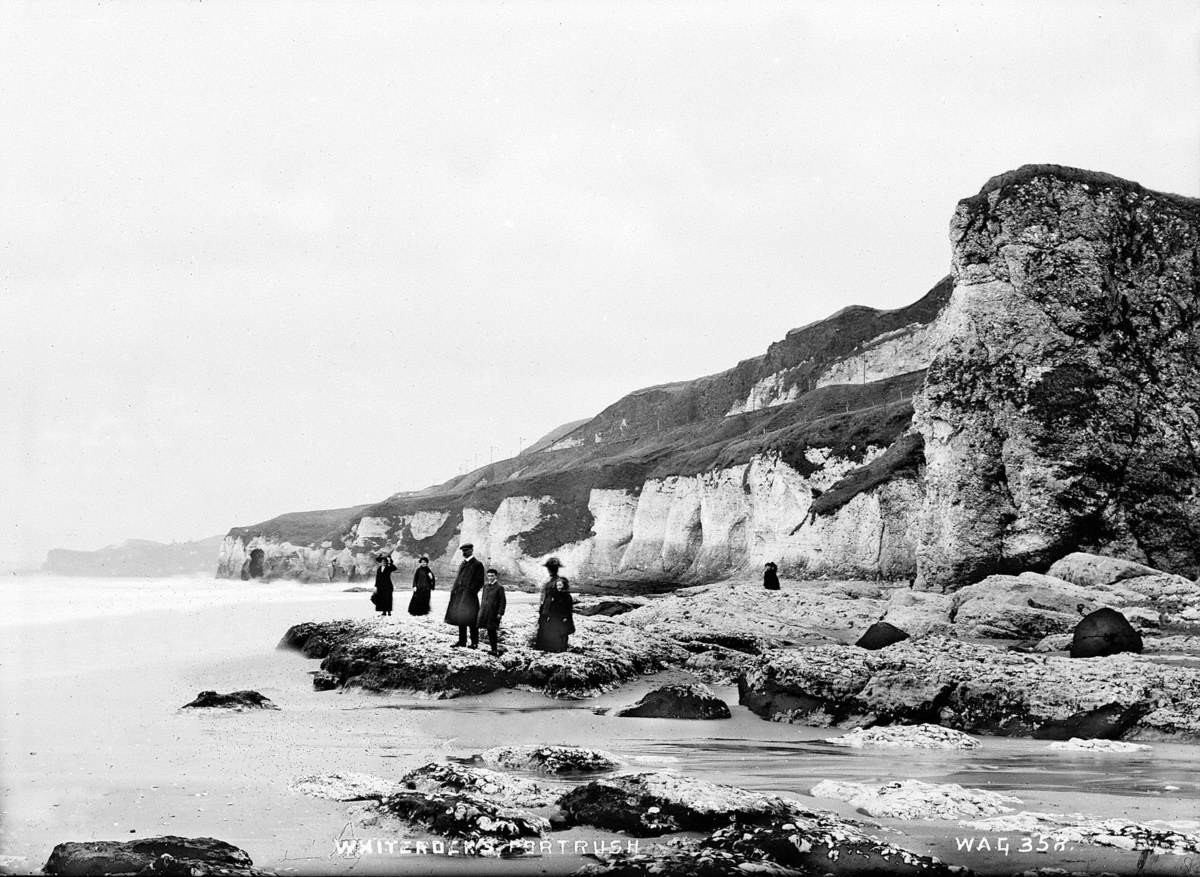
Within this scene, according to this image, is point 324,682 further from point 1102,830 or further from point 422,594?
point 1102,830

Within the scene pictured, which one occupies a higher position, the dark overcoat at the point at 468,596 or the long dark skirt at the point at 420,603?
the dark overcoat at the point at 468,596

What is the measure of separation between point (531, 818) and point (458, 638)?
9015 millimetres

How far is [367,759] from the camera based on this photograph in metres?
7.77

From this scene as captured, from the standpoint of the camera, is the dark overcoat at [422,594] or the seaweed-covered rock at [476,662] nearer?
the seaweed-covered rock at [476,662]

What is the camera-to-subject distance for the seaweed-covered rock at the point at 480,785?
5.81m

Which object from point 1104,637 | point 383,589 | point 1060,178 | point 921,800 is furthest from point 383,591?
point 1060,178

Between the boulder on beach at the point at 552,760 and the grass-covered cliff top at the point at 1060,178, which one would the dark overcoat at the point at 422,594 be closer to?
the boulder on beach at the point at 552,760

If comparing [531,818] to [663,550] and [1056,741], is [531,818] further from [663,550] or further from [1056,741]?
[663,550]

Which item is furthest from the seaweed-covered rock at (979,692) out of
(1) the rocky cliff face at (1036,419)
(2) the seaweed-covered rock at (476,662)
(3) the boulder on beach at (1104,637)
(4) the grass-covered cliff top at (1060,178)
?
(4) the grass-covered cliff top at (1060,178)

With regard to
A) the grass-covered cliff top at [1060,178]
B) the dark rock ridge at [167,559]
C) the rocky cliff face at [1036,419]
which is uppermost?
the grass-covered cliff top at [1060,178]

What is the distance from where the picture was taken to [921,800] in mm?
6000

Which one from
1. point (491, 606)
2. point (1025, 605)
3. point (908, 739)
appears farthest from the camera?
point (1025, 605)

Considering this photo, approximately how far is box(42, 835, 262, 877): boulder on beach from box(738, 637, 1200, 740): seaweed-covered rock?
7.71 meters

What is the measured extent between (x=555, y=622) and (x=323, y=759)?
622cm
